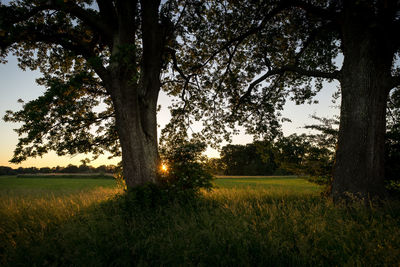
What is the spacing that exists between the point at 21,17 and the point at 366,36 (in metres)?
10.2

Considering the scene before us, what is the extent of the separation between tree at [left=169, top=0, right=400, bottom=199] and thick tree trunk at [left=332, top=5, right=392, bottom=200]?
0.02 m

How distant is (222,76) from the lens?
9.39 metres

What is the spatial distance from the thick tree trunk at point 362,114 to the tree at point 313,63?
23 millimetres

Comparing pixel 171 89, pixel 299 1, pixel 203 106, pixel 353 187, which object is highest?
pixel 299 1

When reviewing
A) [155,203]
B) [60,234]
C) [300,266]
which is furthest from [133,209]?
[300,266]

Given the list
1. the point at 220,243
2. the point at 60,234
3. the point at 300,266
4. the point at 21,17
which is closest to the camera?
the point at 300,266

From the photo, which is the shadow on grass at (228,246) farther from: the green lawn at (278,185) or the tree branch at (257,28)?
the tree branch at (257,28)

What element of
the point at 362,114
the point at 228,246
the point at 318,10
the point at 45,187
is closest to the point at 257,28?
the point at 318,10

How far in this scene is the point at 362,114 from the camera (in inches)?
218

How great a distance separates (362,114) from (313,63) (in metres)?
4.33

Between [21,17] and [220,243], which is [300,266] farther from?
[21,17]

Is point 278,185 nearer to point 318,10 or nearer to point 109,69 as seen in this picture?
point 318,10

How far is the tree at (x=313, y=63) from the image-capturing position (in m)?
5.46

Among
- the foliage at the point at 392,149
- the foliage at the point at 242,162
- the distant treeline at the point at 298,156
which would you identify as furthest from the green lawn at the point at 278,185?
the foliage at the point at 242,162
